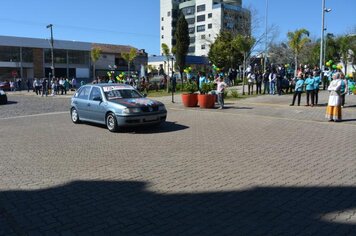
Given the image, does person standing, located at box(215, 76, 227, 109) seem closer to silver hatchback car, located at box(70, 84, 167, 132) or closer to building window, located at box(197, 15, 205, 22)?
silver hatchback car, located at box(70, 84, 167, 132)

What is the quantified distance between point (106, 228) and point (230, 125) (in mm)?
8581

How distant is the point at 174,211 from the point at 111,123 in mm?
7206

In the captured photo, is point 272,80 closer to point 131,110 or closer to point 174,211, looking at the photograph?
point 131,110

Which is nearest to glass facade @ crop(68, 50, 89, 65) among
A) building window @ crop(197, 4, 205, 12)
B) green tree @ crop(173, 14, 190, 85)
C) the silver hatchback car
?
green tree @ crop(173, 14, 190, 85)

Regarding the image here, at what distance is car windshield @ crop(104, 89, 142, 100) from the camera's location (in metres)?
12.2

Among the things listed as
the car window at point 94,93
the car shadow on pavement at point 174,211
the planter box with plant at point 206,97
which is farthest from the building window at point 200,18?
the car shadow on pavement at point 174,211

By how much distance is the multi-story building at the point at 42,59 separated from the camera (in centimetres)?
5703

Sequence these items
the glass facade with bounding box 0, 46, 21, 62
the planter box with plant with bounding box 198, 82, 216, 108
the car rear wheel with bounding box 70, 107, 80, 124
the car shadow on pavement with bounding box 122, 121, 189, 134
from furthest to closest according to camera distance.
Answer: the glass facade with bounding box 0, 46, 21, 62 → the planter box with plant with bounding box 198, 82, 216, 108 → the car rear wheel with bounding box 70, 107, 80, 124 → the car shadow on pavement with bounding box 122, 121, 189, 134

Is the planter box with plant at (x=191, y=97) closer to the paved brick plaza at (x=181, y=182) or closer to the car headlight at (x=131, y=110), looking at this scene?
the paved brick plaza at (x=181, y=182)

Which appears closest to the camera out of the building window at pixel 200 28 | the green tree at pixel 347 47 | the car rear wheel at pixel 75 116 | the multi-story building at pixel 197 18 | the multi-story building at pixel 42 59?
the car rear wheel at pixel 75 116

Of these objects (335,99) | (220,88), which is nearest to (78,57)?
(220,88)

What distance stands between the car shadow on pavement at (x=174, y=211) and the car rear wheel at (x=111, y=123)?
5.55 m

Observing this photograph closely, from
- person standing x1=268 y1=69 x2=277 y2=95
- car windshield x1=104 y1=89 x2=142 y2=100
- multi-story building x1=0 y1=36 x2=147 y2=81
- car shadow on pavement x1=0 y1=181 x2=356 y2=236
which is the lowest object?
car shadow on pavement x1=0 y1=181 x2=356 y2=236

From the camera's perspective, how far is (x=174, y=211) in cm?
479
